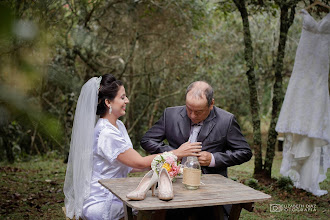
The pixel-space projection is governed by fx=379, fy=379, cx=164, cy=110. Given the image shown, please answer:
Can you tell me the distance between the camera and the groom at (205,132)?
10.9 feet

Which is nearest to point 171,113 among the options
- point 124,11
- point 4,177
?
point 4,177

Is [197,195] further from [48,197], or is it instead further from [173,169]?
[48,197]

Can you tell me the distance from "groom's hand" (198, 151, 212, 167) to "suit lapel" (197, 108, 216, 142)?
0.84 feet

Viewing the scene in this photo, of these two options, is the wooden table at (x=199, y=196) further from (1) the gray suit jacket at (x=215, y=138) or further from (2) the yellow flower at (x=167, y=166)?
(1) the gray suit jacket at (x=215, y=138)

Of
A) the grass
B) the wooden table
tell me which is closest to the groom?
the wooden table

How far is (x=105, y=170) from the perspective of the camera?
3.21 meters

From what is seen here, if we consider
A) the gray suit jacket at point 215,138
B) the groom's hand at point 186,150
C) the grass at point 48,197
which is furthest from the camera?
the grass at point 48,197

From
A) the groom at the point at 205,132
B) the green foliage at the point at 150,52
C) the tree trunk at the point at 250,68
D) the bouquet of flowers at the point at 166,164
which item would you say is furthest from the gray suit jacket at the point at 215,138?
the green foliage at the point at 150,52

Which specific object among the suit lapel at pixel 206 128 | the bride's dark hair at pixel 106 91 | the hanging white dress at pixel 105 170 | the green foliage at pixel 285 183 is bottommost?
the green foliage at pixel 285 183

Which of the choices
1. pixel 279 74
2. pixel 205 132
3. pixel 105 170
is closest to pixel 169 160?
pixel 105 170

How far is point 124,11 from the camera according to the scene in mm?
9406

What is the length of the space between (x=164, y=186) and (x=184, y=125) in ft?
4.10

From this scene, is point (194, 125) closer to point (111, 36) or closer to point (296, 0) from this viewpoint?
point (296, 0)

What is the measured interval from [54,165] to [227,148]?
5.95m
